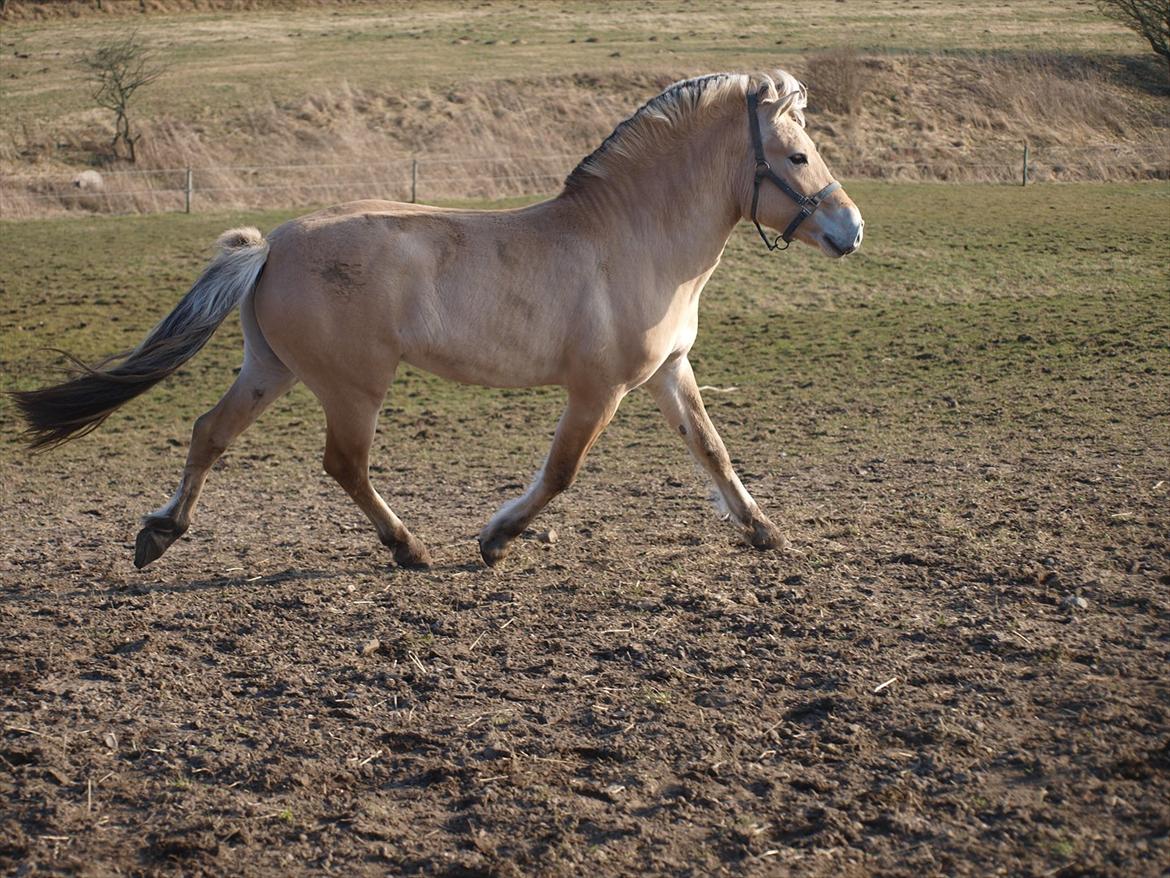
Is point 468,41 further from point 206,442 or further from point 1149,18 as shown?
point 206,442

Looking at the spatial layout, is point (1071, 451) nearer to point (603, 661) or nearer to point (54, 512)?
point (603, 661)

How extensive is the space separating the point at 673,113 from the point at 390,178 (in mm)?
19124

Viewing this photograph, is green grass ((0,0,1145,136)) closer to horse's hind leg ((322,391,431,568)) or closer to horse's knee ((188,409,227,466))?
horse's knee ((188,409,227,466))

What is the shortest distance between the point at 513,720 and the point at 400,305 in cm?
215

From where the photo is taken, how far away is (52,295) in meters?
13.8

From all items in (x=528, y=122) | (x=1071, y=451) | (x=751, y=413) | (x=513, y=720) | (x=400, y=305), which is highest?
(x=400, y=305)

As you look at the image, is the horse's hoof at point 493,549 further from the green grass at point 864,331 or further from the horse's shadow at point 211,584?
the green grass at point 864,331

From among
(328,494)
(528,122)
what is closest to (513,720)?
(328,494)

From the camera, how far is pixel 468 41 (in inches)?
1542

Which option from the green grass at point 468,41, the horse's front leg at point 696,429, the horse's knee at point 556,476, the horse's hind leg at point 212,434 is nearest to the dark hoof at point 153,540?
the horse's hind leg at point 212,434

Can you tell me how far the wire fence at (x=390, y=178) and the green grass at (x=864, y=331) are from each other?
2765 mm

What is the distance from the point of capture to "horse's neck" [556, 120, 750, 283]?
19.2 feet

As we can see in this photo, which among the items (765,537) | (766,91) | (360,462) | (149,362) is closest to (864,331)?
(765,537)

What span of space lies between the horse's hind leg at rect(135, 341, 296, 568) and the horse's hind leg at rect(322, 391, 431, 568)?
0.37m
